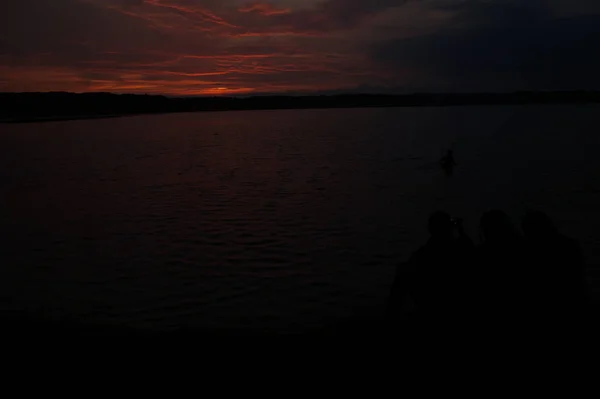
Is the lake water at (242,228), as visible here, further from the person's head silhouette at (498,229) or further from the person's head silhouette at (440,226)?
the person's head silhouette at (440,226)

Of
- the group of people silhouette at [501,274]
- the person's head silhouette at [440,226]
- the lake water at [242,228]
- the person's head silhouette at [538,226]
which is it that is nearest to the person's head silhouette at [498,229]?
the group of people silhouette at [501,274]

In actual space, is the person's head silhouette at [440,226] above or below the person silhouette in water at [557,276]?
above

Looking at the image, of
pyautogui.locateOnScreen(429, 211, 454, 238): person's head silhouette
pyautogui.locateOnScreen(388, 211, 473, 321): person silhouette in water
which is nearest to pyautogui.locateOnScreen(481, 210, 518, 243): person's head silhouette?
pyautogui.locateOnScreen(388, 211, 473, 321): person silhouette in water

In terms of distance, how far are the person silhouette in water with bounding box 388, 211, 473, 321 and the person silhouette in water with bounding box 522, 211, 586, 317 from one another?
785 mm

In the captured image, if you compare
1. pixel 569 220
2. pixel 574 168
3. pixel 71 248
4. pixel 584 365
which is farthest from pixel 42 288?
pixel 574 168

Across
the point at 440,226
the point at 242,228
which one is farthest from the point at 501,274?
the point at 242,228

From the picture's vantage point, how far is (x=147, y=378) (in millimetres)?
7094

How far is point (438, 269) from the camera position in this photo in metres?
6.23

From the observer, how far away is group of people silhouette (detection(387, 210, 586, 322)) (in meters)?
6.07

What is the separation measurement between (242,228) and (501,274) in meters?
14.7

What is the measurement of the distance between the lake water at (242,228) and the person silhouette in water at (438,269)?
491cm

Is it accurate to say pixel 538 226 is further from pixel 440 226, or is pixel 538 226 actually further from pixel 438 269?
pixel 438 269

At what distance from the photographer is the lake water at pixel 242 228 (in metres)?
12.4

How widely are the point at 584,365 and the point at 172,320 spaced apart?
26.0 ft
